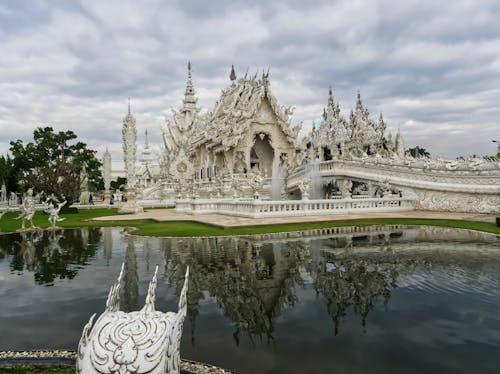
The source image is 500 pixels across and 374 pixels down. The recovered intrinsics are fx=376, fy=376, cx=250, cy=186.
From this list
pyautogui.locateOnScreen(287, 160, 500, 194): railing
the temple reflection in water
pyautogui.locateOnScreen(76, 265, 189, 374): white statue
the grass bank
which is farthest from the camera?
pyautogui.locateOnScreen(287, 160, 500, 194): railing

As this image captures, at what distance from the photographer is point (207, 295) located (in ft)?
20.5

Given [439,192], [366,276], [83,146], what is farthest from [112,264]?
[83,146]

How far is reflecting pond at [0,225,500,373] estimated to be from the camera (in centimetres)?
412

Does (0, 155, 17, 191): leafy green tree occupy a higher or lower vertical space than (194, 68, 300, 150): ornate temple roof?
lower

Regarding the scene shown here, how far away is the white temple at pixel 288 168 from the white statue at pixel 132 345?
45.5 ft

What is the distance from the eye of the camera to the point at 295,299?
5.93 metres

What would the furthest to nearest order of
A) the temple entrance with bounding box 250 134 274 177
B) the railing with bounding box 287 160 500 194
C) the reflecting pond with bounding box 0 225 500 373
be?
the temple entrance with bounding box 250 134 274 177 < the railing with bounding box 287 160 500 194 < the reflecting pond with bounding box 0 225 500 373

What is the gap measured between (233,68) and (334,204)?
28.4m

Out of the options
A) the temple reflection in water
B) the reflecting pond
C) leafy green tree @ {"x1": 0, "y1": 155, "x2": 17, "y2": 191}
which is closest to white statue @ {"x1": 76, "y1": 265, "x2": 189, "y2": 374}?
the reflecting pond

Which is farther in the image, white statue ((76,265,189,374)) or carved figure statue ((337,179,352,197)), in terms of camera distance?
carved figure statue ((337,179,352,197))

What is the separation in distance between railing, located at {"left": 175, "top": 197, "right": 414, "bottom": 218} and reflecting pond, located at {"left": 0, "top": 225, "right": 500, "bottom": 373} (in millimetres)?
5970

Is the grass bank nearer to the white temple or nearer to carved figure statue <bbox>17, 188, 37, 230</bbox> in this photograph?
the white temple

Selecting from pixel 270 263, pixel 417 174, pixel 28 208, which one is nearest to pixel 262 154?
pixel 417 174

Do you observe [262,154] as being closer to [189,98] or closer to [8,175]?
[189,98]
